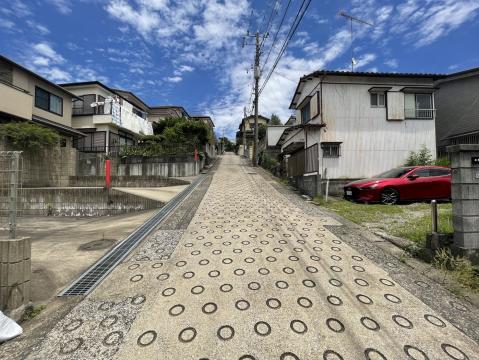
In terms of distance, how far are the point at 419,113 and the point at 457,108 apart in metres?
5.14

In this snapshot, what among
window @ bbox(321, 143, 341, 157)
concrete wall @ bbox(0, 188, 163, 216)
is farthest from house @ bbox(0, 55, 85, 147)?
window @ bbox(321, 143, 341, 157)

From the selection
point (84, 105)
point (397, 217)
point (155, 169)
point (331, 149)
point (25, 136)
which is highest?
point (84, 105)

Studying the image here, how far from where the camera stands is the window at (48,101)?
16.5 m

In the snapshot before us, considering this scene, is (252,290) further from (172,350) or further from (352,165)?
(352,165)

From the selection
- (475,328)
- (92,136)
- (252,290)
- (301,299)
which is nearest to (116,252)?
(252,290)

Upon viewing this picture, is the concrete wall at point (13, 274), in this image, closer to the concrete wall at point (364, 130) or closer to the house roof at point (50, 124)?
the concrete wall at point (364, 130)

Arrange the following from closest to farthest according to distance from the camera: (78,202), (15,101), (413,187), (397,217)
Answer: (397,217)
(413,187)
(78,202)
(15,101)

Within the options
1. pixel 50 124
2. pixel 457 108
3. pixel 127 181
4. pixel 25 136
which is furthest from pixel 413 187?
pixel 50 124

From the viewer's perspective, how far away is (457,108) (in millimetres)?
14828

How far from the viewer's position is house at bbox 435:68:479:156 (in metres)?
13.6

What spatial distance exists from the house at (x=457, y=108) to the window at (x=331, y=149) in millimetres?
7577

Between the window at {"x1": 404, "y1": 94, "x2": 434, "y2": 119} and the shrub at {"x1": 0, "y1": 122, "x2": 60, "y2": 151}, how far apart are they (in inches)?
753

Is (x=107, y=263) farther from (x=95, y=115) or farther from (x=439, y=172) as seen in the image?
(x=95, y=115)

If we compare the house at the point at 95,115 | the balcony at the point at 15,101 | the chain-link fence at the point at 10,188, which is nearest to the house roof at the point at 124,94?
the house at the point at 95,115
